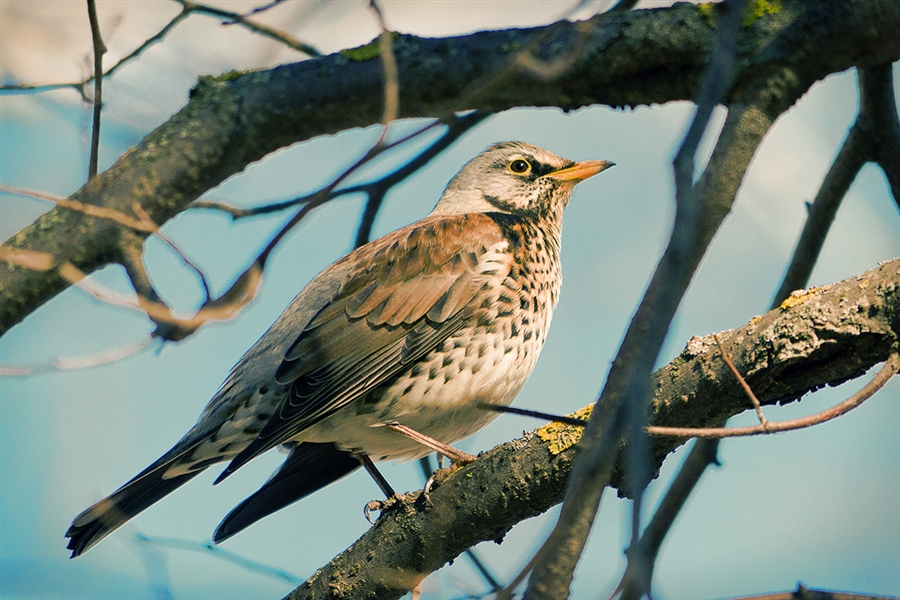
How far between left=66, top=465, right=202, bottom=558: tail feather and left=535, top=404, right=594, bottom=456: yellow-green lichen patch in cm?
→ 205

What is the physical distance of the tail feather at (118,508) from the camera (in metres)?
4.51

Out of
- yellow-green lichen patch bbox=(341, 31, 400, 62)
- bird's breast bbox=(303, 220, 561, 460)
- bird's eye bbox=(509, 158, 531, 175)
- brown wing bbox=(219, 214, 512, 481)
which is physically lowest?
bird's breast bbox=(303, 220, 561, 460)

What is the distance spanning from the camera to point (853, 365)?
10.2 feet

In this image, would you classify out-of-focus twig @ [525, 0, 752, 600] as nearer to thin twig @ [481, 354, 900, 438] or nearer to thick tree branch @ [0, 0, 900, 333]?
thin twig @ [481, 354, 900, 438]

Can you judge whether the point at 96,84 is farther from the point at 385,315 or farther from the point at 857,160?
the point at 857,160

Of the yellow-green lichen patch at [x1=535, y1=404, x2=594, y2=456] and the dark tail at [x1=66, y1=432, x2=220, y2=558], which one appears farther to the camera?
the dark tail at [x1=66, y1=432, x2=220, y2=558]

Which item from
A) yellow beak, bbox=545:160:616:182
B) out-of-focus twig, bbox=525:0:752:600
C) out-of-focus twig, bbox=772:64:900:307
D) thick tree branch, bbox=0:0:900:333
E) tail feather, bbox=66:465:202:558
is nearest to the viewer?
out-of-focus twig, bbox=525:0:752:600

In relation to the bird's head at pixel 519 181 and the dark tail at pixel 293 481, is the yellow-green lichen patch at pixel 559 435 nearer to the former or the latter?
the dark tail at pixel 293 481

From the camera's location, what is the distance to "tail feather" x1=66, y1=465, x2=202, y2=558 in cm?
451

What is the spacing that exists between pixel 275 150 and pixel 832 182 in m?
2.83

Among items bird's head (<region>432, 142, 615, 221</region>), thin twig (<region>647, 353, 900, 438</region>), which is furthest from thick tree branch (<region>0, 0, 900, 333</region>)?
thin twig (<region>647, 353, 900, 438</region>)

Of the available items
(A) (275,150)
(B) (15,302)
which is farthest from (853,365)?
(B) (15,302)

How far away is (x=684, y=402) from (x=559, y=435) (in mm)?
535

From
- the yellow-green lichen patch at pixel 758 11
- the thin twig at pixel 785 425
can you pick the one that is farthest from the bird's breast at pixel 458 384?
the thin twig at pixel 785 425
